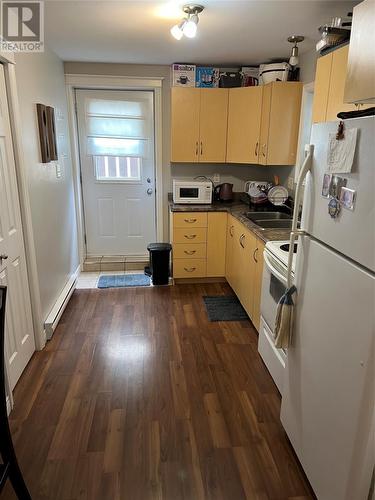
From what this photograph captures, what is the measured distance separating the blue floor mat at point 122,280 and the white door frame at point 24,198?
1.26 meters

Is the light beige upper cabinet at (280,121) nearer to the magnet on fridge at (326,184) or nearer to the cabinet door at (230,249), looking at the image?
the cabinet door at (230,249)

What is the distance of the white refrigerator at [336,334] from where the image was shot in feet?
3.59

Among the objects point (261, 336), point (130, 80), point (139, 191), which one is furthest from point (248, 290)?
point (130, 80)

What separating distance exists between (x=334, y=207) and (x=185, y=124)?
9.21ft

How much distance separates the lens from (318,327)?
1417 millimetres

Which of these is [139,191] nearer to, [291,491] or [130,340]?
[130,340]

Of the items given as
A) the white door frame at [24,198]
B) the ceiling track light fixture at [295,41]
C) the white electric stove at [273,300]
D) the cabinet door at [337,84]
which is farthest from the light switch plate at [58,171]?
the cabinet door at [337,84]

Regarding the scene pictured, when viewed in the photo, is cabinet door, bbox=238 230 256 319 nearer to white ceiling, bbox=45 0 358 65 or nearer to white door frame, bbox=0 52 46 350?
white ceiling, bbox=45 0 358 65

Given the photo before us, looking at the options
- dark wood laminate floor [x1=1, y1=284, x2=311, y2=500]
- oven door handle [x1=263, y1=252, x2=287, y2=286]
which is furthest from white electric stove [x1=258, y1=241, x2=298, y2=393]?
dark wood laminate floor [x1=1, y1=284, x2=311, y2=500]

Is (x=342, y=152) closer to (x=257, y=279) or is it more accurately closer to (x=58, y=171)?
(x=257, y=279)

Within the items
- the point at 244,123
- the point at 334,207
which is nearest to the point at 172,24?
the point at 244,123

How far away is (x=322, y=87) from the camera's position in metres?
2.07

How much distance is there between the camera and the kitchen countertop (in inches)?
102

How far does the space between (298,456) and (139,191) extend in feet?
11.1
